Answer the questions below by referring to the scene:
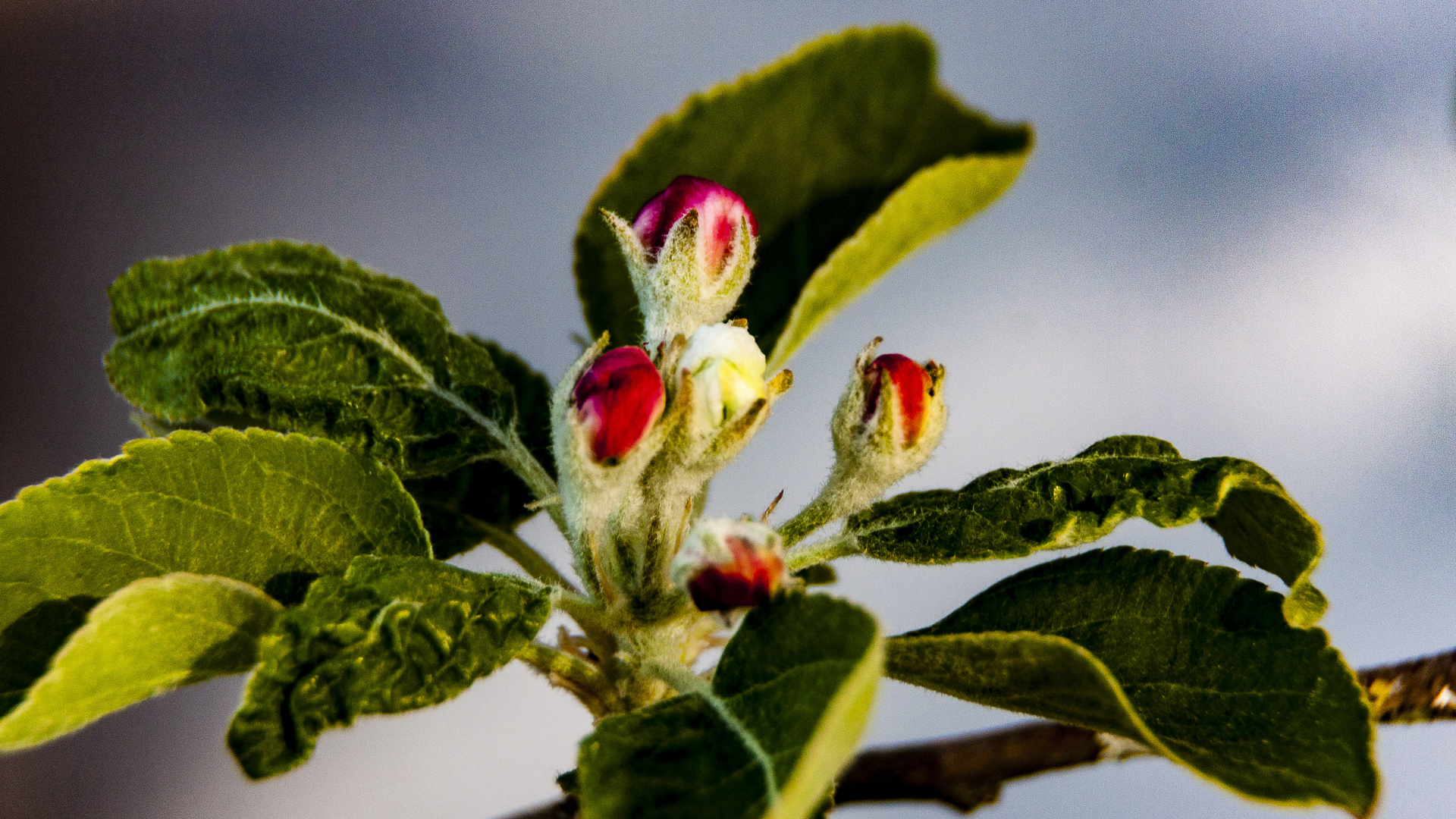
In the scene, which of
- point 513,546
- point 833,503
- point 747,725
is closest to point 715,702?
point 747,725

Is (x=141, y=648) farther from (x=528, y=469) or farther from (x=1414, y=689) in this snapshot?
(x=1414, y=689)

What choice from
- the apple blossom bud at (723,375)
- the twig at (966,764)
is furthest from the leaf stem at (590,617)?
the twig at (966,764)

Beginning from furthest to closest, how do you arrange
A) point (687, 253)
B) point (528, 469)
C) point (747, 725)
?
1. point (528, 469)
2. point (687, 253)
3. point (747, 725)

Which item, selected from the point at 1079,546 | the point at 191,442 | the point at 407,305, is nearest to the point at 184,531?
the point at 191,442

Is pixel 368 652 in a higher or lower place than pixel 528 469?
lower

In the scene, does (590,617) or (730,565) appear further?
(590,617)

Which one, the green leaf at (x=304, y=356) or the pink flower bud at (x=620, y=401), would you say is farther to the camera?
the green leaf at (x=304, y=356)

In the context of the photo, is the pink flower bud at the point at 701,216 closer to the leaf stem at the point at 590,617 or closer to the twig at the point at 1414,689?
the leaf stem at the point at 590,617
